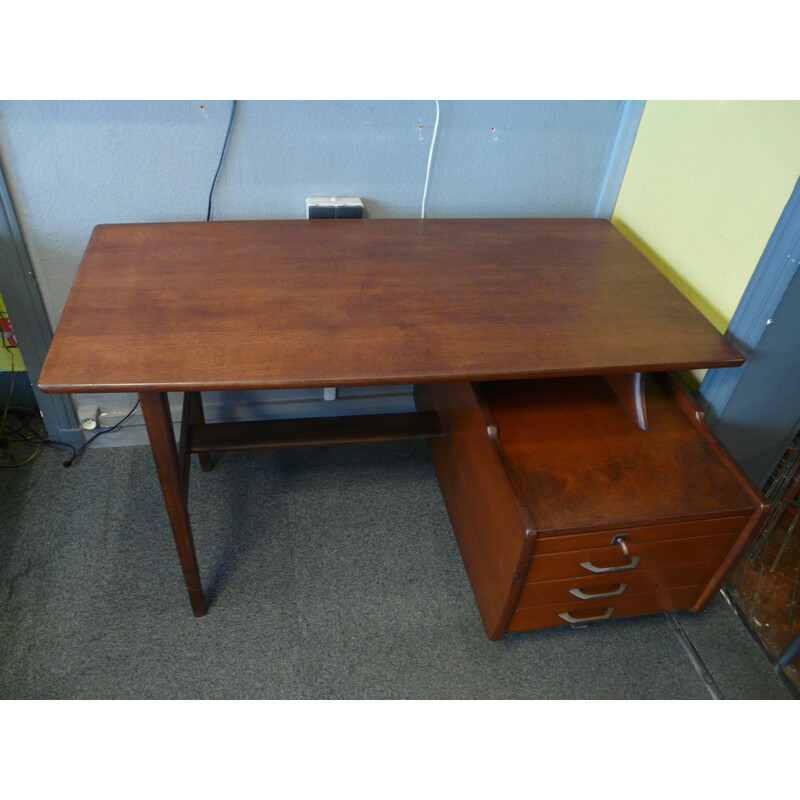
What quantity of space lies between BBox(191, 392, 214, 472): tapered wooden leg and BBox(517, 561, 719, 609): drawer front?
96 cm

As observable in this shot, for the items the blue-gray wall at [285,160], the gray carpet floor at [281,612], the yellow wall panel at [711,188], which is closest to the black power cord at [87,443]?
the gray carpet floor at [281,612]

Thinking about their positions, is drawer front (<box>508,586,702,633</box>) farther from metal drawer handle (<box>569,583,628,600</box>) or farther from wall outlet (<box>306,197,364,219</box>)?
wall outlet (<box>306,197,364,219</box>)

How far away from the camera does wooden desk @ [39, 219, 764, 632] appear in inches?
43.9

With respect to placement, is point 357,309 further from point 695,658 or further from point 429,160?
point 695,658

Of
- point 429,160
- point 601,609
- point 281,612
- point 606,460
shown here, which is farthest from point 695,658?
point 429,160

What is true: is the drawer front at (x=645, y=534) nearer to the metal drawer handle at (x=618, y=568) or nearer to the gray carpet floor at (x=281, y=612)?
the metal drawer handle at (x=618, y=568)

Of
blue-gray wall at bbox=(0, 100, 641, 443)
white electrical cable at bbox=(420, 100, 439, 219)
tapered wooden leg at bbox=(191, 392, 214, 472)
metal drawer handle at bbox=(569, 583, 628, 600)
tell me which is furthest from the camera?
tapered wooden leg at bbox=(191, 392, 214, 472)

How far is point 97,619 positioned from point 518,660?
983 mm

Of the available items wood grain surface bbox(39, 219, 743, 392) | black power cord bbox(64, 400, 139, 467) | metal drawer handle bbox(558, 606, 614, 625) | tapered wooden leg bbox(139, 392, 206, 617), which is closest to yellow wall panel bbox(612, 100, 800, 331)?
wood grain surface bbox(39, 219, 743, 392)

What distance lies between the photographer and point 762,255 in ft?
4.06

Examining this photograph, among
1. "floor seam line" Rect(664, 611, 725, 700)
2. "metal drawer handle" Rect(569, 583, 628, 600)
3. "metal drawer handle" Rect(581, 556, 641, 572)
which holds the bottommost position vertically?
"floor seam line" Rect(664, 611, 725, 700)

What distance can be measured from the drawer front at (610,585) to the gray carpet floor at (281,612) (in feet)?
0.67

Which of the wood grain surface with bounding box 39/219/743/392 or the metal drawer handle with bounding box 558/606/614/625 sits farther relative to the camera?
the metal drawer handle with bounding box 558/606/614/625

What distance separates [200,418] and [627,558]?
1.16 metres
